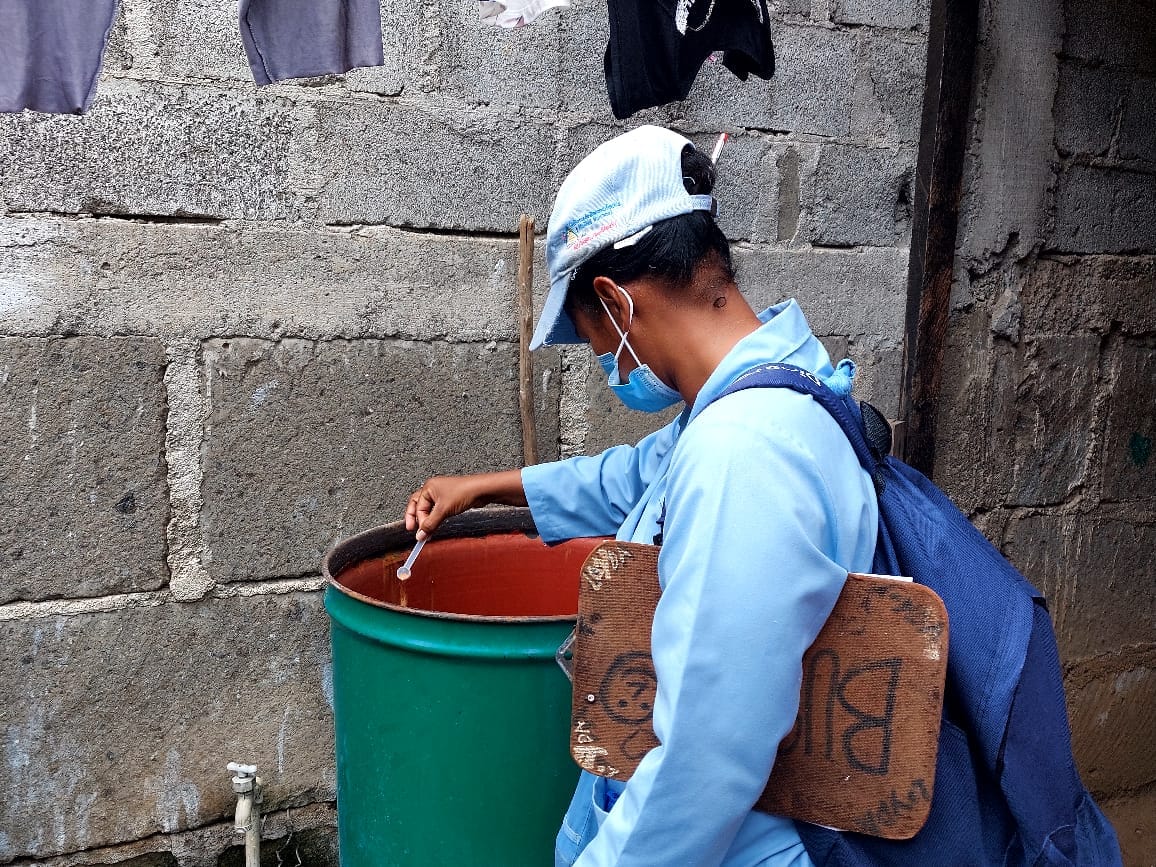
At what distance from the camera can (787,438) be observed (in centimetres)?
118

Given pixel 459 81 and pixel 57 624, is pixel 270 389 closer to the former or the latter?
pixel 57 624

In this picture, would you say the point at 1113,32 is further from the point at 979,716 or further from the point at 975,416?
the point at 979,716

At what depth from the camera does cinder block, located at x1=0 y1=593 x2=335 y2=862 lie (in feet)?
7.57

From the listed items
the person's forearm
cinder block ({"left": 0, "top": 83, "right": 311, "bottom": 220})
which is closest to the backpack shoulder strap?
the person's forearm

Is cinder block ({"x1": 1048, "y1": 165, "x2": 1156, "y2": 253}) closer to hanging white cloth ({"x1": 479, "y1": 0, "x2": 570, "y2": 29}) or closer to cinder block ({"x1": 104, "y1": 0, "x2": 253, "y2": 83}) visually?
hanging white cloth ({"x1": 479, "y1": 0, "x2": 570, "y2": 29})

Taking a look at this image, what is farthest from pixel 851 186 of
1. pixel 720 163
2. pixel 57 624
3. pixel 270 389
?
pixel 57 624

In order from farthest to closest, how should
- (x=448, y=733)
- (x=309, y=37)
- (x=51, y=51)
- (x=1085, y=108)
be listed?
(x=1085, y=108), (x=309, y=37), (x=51, y=51), (x=448, y=733)

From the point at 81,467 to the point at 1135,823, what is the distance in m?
3.63

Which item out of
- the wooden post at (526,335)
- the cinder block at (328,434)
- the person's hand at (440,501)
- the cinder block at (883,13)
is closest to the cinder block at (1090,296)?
the cinder block at (883,13)

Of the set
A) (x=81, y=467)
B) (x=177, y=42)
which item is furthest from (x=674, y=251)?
(x=81, y=467)

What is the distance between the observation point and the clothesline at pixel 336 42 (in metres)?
1.96

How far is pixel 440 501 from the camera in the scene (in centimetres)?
202

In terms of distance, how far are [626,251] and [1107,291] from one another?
8.49 feet

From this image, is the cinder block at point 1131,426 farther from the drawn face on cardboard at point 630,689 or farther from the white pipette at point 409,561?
the drawn face on cardboard at point 630,689
